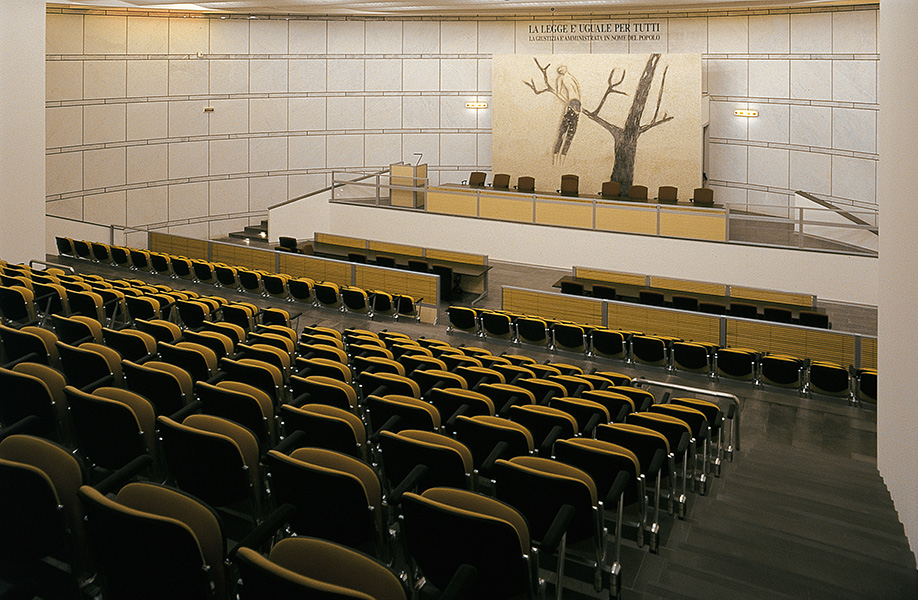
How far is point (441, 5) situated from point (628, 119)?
200 inches

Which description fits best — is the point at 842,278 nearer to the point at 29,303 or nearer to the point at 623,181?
the point at 623,181

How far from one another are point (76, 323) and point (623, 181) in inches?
598

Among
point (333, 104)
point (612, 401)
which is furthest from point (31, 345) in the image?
point (333, 104)

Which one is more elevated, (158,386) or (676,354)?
(158,386)

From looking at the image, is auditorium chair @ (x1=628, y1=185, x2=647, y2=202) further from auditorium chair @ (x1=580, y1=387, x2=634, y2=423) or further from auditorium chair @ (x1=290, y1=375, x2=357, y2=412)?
auditorium chair @ (x1=290, y1=375, x2=357, y2=412)

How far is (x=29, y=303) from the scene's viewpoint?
8164 mm

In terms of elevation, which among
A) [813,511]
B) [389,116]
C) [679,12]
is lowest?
[813,511]

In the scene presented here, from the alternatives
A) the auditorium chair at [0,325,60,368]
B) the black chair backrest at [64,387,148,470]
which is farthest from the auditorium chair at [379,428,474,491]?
the auditorium chair at [0,325,60,368]

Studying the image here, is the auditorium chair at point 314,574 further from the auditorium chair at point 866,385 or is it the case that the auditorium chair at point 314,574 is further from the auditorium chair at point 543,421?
the auditorium chair at point 866,385

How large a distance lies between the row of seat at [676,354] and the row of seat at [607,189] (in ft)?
25.4

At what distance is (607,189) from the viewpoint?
18719mm

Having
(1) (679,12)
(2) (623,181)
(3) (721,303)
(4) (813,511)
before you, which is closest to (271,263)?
(3) (721,303)

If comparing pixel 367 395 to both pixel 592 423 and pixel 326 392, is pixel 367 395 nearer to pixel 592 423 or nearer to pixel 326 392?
pixel 326 392

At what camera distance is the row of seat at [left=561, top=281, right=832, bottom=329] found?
12.0 m
